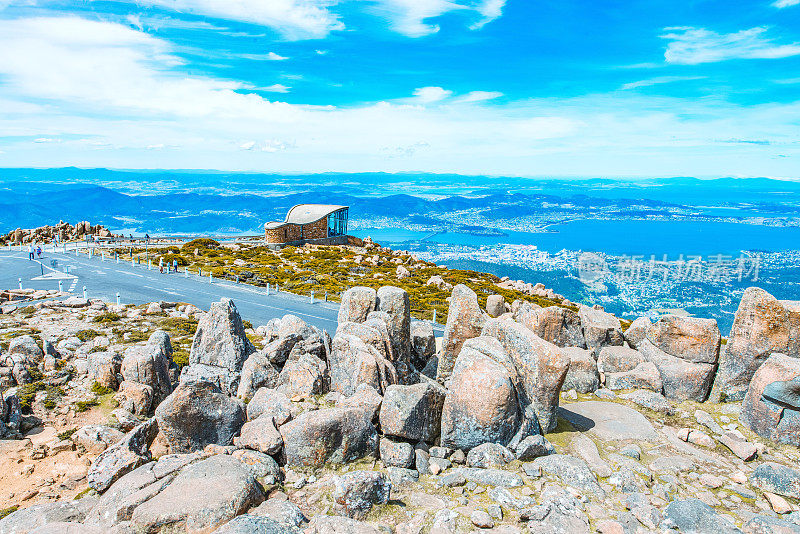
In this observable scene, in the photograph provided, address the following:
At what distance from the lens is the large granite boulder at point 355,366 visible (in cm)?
1415

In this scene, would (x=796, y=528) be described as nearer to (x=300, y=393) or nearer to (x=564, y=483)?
(x=564, y=483)

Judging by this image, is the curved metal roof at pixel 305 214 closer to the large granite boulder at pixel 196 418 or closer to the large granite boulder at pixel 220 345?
the large granite boulder at pixel 220 345

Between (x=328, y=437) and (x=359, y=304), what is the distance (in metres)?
7.69

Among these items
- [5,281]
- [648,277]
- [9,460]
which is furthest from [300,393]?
[648,277]

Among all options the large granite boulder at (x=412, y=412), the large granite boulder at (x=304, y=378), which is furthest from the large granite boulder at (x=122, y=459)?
the large granite boulder at (x=412, y=412)

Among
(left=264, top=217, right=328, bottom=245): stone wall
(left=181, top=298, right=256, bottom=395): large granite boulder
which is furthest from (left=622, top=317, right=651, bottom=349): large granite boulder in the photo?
(left=264, top=217, right=328, bottom=245): stone wall

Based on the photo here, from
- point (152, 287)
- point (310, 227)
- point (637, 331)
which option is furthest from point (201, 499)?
point (310, 227)

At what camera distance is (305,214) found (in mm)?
95500

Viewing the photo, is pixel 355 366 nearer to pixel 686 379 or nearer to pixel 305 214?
pixel 686 379

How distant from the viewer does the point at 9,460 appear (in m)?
13.4

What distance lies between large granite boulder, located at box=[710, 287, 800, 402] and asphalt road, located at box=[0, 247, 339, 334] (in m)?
22.9

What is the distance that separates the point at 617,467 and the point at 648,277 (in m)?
190

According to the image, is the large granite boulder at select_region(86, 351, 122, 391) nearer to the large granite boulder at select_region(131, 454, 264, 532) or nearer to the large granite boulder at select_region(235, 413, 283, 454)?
the large granite boulder at select_region(235, 413, 283, 454)

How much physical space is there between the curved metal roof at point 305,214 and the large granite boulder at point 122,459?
80.0 meters
